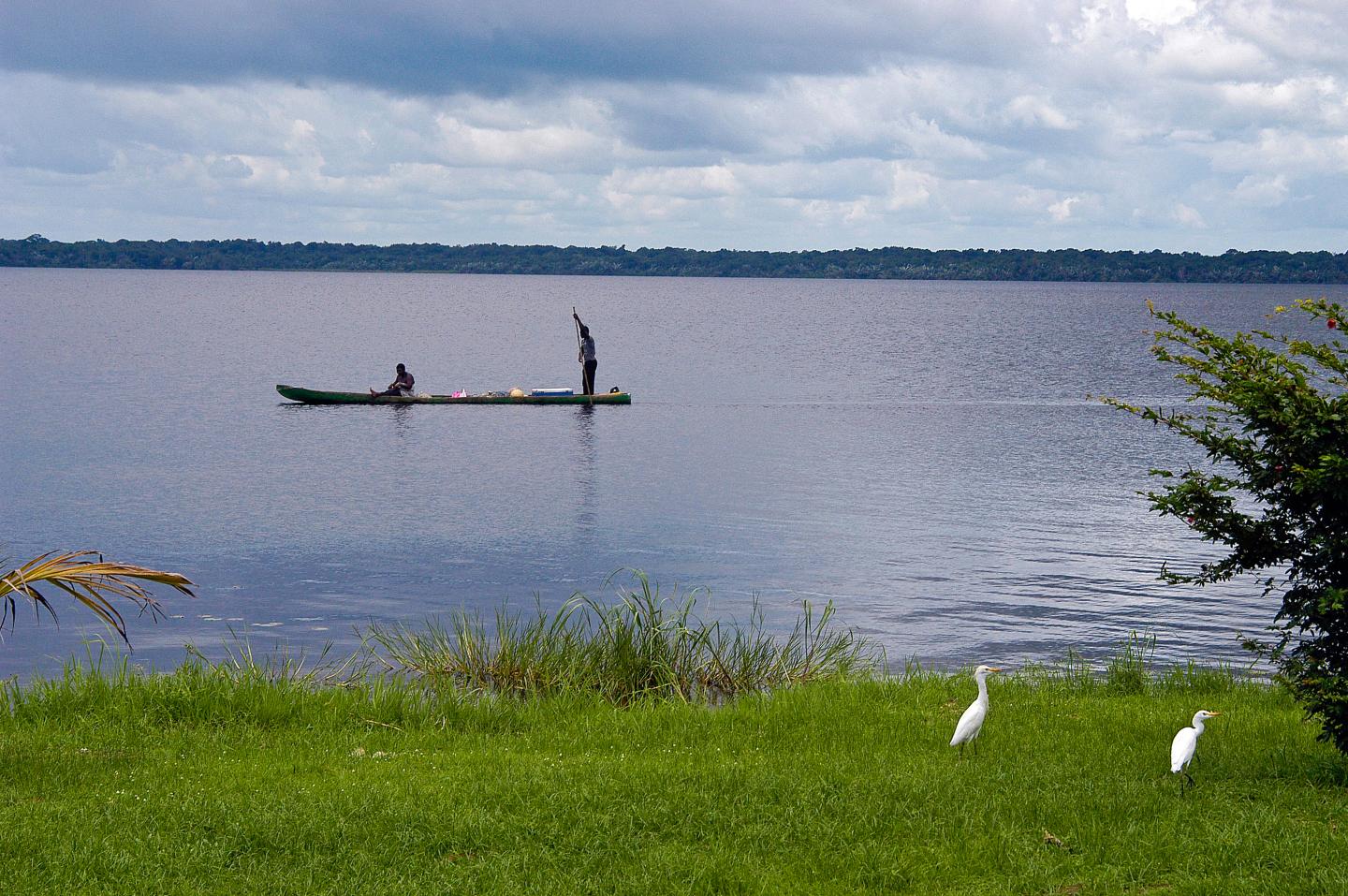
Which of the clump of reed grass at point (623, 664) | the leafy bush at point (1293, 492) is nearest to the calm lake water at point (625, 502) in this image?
the clump of reed grass at point (623, 664)

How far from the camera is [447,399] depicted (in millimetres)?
49938

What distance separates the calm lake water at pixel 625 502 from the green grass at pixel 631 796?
21.3ft

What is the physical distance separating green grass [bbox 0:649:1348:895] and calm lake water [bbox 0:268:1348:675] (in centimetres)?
650

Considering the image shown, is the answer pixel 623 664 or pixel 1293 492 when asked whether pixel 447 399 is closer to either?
pixel 623 664

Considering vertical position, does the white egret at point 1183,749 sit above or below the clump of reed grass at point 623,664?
above

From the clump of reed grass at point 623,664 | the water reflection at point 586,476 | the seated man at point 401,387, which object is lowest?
the water reflection at point 586,476

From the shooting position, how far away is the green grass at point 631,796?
25.4ft

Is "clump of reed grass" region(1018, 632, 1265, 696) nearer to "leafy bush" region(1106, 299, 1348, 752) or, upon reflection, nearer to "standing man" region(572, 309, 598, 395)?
"leafy bush" region(1106, 299, 1348, 752)

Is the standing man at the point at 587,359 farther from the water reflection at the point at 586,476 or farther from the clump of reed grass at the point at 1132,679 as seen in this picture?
the clump of reed grass at the point at 1132,679

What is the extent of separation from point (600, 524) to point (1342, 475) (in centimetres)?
2077

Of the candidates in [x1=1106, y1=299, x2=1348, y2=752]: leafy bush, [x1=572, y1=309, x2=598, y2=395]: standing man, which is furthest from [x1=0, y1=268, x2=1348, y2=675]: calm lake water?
[x1=1106, y1=299, x2=1348, y2=752]: leafy bush

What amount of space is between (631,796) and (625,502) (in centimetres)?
2263

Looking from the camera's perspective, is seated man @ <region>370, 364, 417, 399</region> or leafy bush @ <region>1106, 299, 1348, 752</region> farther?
seated man @ <region>370, 364, 417, 399</region>

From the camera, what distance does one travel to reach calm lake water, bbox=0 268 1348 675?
20.6 metres
